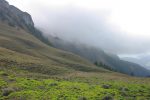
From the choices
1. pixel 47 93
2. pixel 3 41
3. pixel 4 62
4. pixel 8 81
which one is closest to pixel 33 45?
pixel 3 41

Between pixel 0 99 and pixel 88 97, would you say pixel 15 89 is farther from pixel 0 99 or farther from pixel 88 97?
pixel 88 97

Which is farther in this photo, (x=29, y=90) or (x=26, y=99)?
(x=29, y=90)

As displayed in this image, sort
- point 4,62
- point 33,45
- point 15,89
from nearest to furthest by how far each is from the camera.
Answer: point 15,89 < point 4,62 < point 33,45

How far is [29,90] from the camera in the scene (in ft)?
137

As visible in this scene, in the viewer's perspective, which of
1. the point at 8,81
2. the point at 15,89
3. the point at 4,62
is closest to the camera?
the point at 15,89

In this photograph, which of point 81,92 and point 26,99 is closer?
point 26,99

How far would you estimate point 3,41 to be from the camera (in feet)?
443

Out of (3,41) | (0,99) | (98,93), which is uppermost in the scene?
(3,41)

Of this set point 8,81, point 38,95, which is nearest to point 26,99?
point 38,95

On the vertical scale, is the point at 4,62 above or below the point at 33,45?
below

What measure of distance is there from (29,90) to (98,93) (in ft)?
31.8

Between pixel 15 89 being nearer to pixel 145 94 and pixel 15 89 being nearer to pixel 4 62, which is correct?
pixel 145 94

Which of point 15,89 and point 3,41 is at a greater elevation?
point 3,41

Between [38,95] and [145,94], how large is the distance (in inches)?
574
